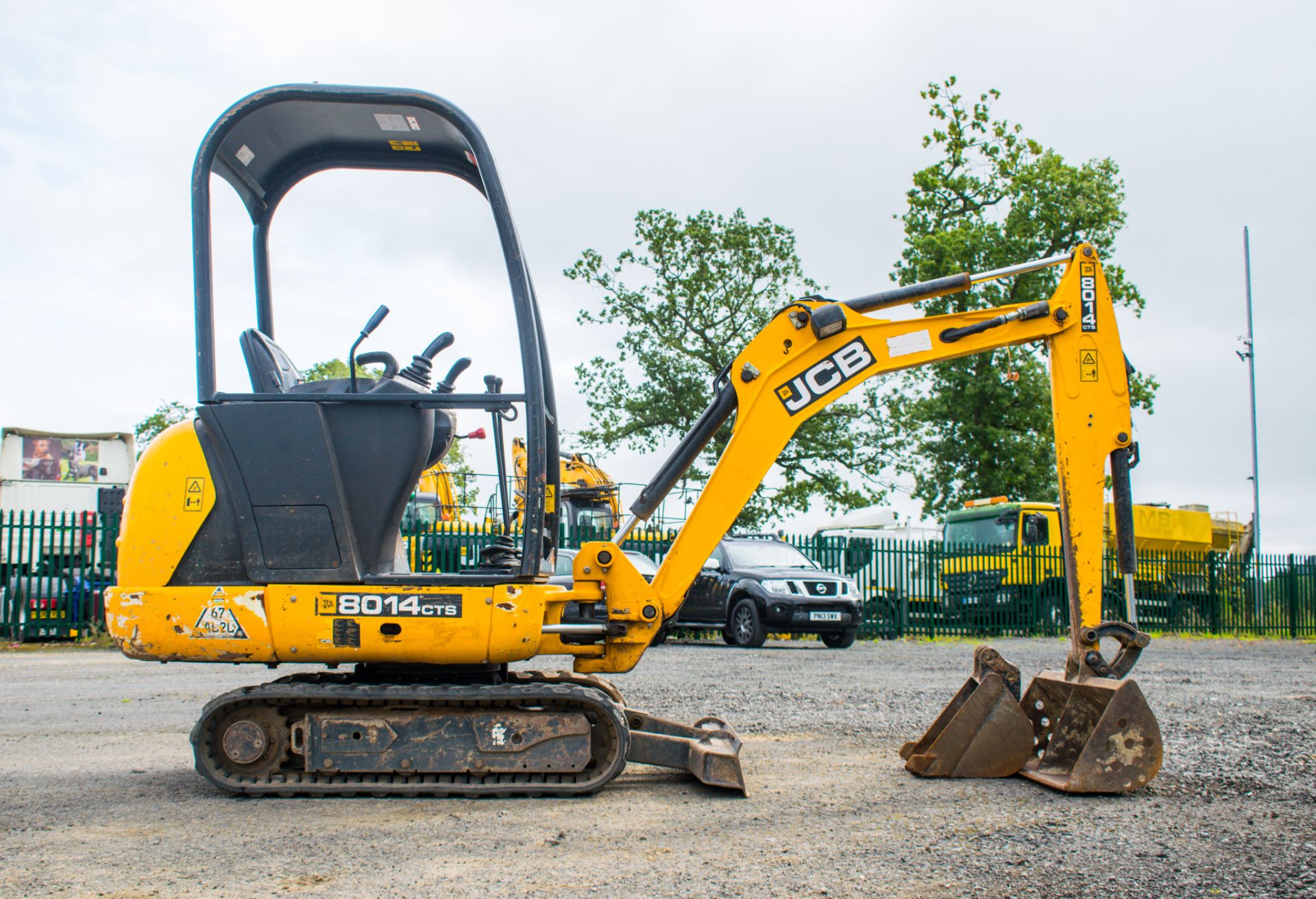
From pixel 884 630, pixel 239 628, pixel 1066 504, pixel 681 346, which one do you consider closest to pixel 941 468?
pixel 681 346

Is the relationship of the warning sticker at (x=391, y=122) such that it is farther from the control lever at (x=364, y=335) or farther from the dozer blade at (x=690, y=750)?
the dozer blade at (x=690, y=750)

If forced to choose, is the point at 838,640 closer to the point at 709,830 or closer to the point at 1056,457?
the point at 1056,457

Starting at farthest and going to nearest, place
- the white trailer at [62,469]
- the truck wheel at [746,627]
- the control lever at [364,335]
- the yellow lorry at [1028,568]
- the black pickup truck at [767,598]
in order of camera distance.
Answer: the yellow lorry at [1028,568] → the white trailer at [62,469] → the truck wheel at [746,627] → the black pickup truck at [767,598] → the control lever at [364,335]

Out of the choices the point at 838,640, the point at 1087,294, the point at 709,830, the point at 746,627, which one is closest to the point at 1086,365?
the point at 1087,294

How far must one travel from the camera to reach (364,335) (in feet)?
16.0

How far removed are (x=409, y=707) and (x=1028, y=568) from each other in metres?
18.1

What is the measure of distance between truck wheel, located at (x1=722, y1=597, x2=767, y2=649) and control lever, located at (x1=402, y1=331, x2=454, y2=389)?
35.3ft

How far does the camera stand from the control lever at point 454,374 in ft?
17.5

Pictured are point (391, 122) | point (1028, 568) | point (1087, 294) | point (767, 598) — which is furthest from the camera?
point (1028, 568)

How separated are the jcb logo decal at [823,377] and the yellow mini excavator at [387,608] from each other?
3.16 feet

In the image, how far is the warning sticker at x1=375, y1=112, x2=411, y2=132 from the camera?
5.35m

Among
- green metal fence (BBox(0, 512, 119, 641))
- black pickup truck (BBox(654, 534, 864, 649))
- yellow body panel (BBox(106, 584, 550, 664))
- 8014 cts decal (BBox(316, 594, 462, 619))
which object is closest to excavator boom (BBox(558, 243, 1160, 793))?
yellow body panel (BBox(106, 584, 550, 664))

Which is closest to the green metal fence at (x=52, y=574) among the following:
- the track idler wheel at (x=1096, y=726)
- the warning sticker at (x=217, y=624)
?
the warning sticker at (x=217, y=624)

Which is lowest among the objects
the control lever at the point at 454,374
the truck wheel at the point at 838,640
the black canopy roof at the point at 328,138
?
the truck wheel at the point at 838,640
